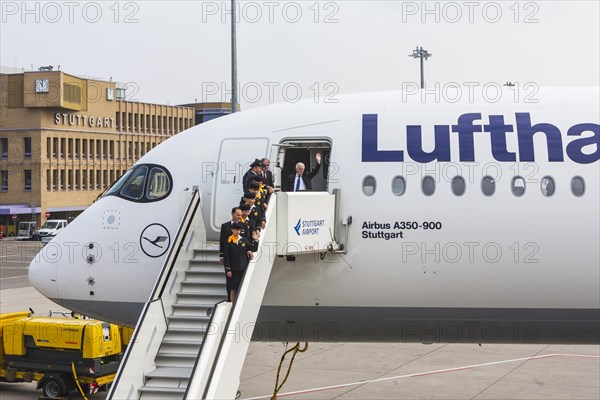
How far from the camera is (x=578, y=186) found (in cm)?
1563

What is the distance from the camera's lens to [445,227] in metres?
15.6

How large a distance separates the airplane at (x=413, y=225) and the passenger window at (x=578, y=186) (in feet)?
0.06

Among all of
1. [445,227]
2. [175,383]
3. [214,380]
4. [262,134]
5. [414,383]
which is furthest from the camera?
[414,383]

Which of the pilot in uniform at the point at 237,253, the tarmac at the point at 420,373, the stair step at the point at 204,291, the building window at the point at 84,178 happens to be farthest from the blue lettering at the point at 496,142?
the building window at the point at 84,178

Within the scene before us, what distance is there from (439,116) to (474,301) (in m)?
3.52

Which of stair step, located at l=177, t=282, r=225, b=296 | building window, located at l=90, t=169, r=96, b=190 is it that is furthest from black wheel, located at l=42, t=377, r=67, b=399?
building window, located at l=90, t=169, r=96, b=190

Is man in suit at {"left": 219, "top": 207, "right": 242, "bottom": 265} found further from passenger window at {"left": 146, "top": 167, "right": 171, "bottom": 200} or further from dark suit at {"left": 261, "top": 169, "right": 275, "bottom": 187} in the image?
passenger window at {"left": 146, "top": 167, "right": 171, "bottom": 200}

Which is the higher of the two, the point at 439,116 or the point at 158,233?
the point at 439,116

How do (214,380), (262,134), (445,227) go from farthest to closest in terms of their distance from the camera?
(262,134) < (445,227) < (214,380)

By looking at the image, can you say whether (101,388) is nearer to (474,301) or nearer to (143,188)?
(143,188)

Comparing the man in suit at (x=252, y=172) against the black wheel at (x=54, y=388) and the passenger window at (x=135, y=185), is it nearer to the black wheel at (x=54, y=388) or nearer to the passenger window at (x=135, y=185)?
the passenger window at (x=135, y=185)

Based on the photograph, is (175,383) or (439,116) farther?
(439,116)

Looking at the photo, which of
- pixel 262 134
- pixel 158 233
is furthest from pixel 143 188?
pixel 262 134

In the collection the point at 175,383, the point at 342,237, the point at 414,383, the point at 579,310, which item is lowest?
the point at 414,383
